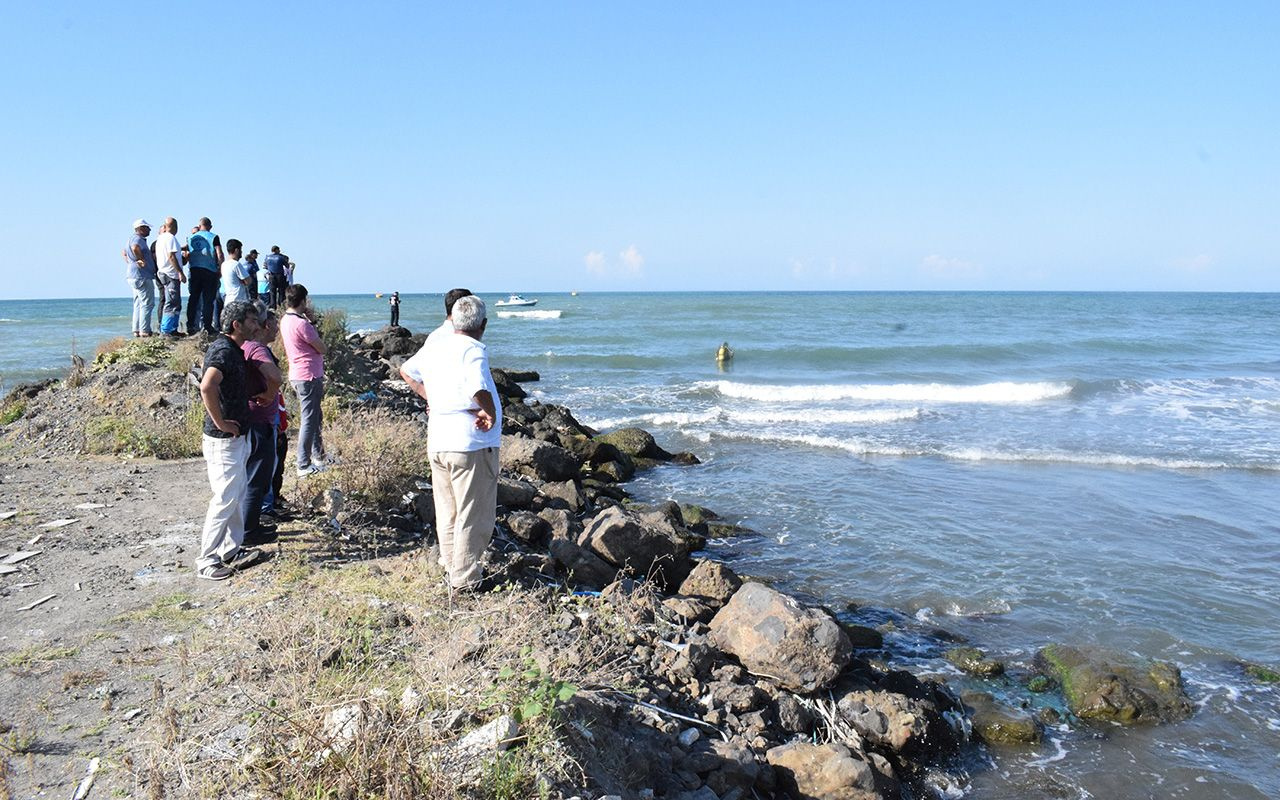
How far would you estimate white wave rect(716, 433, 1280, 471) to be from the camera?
46.3ft

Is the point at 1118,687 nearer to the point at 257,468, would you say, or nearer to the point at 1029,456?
the point at 257,468

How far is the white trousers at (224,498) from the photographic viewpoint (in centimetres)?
550

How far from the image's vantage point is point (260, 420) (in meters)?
6.00

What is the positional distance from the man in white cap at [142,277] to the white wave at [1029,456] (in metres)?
11.8

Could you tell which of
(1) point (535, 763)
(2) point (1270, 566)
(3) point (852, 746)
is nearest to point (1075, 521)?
(2) point (1270, 566)

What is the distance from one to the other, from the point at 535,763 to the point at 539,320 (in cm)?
5643

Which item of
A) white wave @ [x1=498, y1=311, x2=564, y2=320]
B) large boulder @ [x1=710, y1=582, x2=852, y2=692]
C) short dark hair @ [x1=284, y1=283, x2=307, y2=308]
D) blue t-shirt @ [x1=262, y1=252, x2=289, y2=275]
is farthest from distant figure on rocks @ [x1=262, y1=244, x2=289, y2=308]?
white wave @ [x1=498, y1=311, x2=564, y2=320]

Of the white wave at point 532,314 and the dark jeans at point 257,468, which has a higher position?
the white wave at point 532,314

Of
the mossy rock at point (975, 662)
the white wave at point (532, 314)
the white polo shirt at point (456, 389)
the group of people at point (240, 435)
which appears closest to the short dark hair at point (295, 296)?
the group of people at point (240, 435)

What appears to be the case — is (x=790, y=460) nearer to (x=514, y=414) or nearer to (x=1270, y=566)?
(x=514, y=414)

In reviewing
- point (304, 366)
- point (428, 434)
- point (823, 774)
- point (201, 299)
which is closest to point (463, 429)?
point (428, 434)

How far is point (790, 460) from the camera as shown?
14.7m

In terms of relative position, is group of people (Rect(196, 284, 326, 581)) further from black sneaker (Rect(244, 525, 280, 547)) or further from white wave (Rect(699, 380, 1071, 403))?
white wave (Rect(699, 380, 1071, 403))

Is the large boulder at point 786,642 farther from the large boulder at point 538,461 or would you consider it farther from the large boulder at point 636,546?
the large boulder at point 538,461
